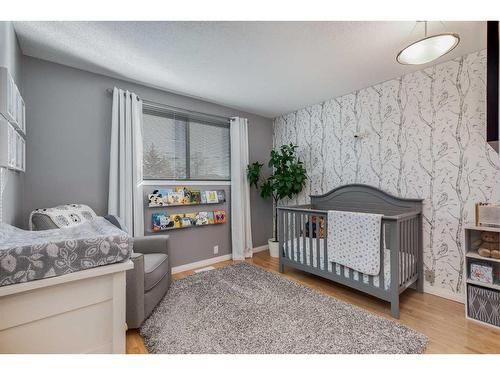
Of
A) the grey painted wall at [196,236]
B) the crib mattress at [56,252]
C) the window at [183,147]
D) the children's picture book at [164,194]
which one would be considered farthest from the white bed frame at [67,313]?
the window at [183,147]

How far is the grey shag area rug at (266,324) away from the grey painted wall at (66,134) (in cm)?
140

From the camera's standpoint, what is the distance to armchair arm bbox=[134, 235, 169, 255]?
88.1 inches

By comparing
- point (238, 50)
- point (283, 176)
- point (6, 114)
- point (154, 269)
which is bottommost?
point (154, 269)

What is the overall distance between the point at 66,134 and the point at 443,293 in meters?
4.04

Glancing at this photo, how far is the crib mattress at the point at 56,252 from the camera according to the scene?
2.48 ft

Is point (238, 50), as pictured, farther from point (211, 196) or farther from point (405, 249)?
point (405, 249)

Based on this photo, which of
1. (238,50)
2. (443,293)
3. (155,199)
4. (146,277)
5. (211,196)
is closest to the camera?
(146,277)

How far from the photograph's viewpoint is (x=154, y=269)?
1917 mm

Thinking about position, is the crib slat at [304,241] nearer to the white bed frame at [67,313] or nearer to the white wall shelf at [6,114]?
the white bed frame at [67,313]

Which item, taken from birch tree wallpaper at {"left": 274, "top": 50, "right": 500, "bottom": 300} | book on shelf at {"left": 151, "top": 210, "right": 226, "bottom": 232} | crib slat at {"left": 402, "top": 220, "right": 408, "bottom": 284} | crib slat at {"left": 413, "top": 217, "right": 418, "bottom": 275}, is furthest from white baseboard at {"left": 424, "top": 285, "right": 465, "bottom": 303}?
book on shelf at {"left": 151, "top": 210, "right": 226, "bottom": 232}

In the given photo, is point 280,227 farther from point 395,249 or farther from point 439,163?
point 439,163

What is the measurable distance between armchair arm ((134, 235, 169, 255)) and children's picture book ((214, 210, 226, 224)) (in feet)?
3.39

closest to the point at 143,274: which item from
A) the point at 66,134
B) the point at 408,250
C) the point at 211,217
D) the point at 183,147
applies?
the point at 211,217
